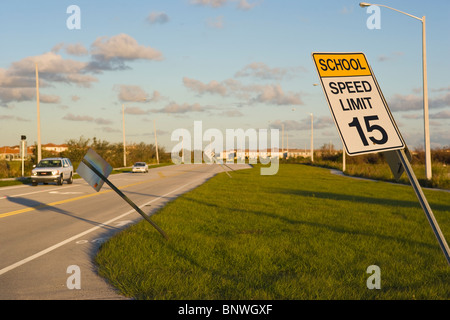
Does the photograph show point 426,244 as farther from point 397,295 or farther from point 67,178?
point 67,178

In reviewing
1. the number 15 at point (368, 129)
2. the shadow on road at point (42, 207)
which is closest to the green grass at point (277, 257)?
the shadow on road at point (42, 207)

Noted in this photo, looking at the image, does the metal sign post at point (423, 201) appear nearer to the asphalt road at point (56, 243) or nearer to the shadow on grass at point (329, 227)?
the asphalt road at point (56, 243)

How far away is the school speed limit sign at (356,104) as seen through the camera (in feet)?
12.5

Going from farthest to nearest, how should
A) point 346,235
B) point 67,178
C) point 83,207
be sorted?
1. point 67,178
2. point 83,207
3. point 346,235

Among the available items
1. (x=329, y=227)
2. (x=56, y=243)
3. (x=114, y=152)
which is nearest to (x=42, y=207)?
(x=56, y=243)

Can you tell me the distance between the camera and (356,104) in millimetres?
3975

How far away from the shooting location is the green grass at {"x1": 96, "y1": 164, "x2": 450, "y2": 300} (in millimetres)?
5680

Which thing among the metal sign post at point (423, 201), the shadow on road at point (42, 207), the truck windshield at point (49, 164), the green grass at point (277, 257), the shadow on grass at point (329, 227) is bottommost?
the shadow on road at point (42, 207)

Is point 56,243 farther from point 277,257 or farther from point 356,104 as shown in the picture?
point 356,104

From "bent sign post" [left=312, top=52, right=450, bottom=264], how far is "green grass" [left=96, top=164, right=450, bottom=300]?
2.27m

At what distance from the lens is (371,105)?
4.01m

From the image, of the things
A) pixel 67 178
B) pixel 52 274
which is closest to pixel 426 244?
pixel 52 274

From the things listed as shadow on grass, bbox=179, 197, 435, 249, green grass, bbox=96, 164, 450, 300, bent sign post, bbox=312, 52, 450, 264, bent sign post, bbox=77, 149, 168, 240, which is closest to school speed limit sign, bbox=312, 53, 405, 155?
bent sign post, bbox=312, 52, 450, 264
